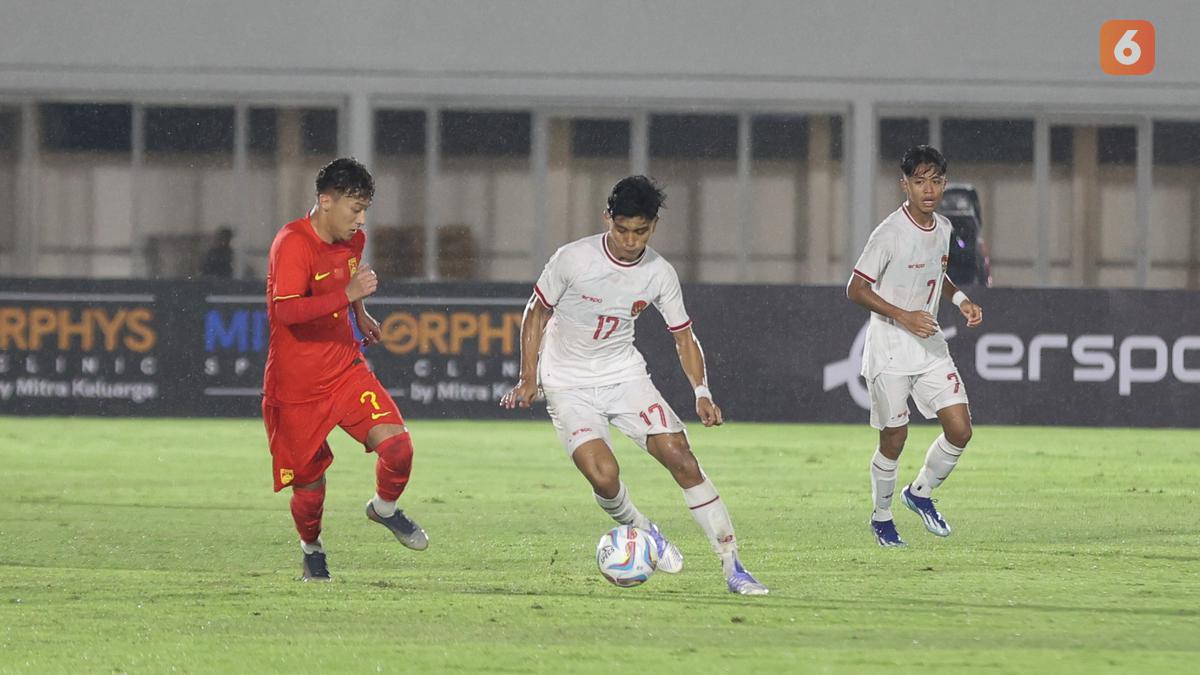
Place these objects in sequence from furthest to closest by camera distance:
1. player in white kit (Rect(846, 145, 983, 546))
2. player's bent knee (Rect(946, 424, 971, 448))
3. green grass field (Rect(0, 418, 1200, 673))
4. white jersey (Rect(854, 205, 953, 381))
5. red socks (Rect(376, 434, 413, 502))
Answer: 1. player's bent knee (Rect(946, 424, 971, 448))
2. white jersey (Rect(854, 205, 953, 381))
3. player in white kit (Rect(846, 145, 983, 546))
4. red socks (Rect(376, 434, 413, 502))
5. green grass field (Rect(0, 418, 1200, 673))

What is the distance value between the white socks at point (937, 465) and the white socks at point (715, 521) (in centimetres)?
239

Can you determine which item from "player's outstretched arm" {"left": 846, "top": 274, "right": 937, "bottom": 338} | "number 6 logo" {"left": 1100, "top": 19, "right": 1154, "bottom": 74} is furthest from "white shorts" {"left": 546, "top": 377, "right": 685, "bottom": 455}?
"number 6 logo" {"left": 1100, "top": 19, "right": 1154, "bottom": 74}

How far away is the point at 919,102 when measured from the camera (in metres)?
21.5

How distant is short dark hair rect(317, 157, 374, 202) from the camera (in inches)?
309

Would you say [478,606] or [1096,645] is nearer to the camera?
[1096,645]

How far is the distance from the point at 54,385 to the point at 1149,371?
9.25 m

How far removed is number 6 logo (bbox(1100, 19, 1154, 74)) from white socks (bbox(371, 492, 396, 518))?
49.0 feet

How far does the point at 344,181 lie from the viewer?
785 cm

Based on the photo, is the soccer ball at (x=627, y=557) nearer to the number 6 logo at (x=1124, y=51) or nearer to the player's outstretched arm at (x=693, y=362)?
the player's outstretched arm at (x=693, y=362)

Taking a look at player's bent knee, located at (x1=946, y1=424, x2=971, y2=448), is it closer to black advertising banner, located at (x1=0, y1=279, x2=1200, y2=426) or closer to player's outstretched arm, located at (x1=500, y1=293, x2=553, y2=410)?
player's outstretched arm, located at (x1=500, y1=293, x2=553, y2=410)

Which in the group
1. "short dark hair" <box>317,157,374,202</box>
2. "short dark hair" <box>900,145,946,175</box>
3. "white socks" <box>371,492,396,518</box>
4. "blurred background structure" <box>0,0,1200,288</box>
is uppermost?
"blurred background structure" <box>0,0,1200,288</box>

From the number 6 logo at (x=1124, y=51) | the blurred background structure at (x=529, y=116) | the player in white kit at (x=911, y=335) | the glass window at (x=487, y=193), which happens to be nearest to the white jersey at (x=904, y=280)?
the player in white kit at (x=911, y=335)

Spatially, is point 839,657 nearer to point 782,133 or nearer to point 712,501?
point 712,501

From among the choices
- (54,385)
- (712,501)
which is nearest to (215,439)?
(54,385)
